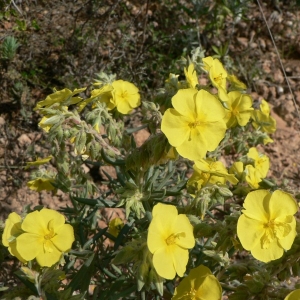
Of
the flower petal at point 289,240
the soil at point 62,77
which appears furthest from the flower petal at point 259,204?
the soil at point 62,77

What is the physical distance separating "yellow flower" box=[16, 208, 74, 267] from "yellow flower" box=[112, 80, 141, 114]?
2.47ft

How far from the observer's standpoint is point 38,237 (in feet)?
6.68

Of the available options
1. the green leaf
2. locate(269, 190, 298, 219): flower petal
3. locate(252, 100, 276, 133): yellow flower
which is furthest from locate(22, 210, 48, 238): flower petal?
A: locate(252, 100, 276, 133): yellow flower

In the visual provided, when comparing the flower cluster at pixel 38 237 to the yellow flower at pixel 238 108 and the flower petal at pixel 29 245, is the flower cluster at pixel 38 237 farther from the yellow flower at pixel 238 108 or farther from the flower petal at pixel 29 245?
the yellow flower at pixel 238 108

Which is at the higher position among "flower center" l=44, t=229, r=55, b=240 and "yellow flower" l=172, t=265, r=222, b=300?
"flower center" l=44, t=229, r=55, b=240

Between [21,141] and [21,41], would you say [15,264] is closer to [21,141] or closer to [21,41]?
[21,141]

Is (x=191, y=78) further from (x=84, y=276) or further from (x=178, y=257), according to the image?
(x=84, y=276)

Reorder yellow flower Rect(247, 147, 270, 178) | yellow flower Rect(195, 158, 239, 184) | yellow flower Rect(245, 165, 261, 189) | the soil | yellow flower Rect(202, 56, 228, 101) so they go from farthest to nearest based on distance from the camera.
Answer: the soil
yellow flower Rect(247, 147, 270, 178)
yellow flower Rect(245, 165, 261, 189)
yellow flower Rect(202, 56, 228, 101)
yellow flower Rect(195, 158, 239, 184)

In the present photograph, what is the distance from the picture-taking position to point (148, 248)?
5.72ft

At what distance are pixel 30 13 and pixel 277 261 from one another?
357 cm

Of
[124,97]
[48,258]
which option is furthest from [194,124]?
[48,258]

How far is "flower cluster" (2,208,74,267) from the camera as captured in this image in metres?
2.00

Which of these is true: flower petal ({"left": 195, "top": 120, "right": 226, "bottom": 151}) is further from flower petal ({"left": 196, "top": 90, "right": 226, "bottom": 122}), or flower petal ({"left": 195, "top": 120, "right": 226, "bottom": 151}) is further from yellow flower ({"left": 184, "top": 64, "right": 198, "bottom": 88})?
yellow flower ({"left": 184, "top": 64, "right": 198, "bottom": 88})

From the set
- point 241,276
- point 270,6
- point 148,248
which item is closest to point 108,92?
point 148,248
